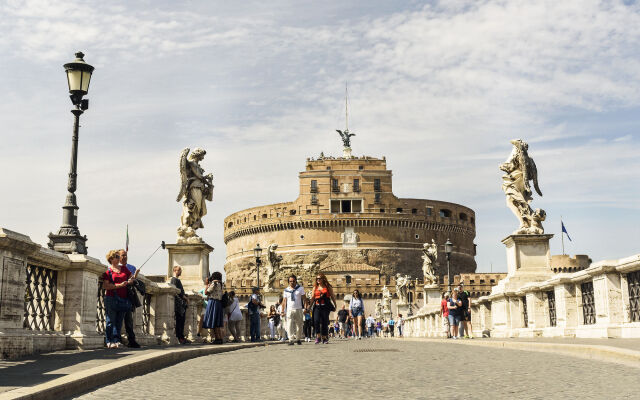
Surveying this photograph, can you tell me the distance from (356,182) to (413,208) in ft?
27.4

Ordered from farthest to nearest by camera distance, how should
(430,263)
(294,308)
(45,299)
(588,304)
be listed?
1. (430,263)
2. (294,308)
3. (588,304)
4. (45,299)

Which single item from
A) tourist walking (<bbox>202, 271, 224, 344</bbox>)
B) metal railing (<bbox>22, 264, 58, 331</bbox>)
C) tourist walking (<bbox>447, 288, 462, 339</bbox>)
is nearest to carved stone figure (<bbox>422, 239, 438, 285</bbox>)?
tourist walking (<bbox>447, 288, 462, 339</bbox>)

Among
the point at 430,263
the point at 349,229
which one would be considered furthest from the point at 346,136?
the point at 430,263

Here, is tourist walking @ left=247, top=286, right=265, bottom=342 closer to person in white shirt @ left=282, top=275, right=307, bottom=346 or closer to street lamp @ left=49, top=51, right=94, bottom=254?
person in white shirt @ left=282, top=275, right=307, bottom=346

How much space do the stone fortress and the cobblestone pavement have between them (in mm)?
80105

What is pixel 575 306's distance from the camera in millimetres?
11906

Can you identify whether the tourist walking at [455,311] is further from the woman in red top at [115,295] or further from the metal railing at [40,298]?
the metal railing at [40,298]

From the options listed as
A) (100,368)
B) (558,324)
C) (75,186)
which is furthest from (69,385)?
(558,324)

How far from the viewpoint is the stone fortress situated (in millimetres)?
91688

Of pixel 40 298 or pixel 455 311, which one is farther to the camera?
pixel 455 311

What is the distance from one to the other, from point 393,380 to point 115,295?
4593 mm

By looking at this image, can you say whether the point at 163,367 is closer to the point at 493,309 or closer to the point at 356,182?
the point at 493,309

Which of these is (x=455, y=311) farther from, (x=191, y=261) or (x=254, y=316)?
(x=191, y=261)

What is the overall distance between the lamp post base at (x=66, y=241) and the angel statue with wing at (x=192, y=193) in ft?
18.1
